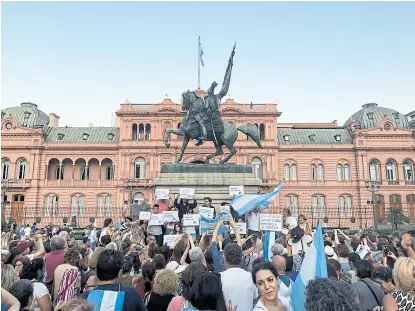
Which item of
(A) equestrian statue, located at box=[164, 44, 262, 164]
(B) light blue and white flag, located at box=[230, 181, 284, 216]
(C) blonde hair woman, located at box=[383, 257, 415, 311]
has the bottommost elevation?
(C) blonde hair woman, located at box=[383, 257, 415, 311]

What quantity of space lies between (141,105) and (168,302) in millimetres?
48404

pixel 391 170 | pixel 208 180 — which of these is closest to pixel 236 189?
pixel 208 180

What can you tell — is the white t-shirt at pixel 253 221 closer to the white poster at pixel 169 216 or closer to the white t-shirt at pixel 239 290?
the white poster at pixel 169 216

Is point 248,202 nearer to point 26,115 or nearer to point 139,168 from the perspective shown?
point 139,168

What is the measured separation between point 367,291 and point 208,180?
11292 millimetres

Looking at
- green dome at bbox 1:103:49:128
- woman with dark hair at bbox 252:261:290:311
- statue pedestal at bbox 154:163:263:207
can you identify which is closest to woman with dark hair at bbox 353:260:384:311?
woman with dark hair at bbox 252:261:290:311

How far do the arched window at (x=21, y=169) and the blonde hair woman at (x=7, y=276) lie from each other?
49130 millimetres

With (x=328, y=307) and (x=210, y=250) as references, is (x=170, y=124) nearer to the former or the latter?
(x=210, y=250)

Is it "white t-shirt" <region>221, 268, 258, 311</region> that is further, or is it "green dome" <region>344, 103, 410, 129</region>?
"green dome" <region>344, 103, 410, 129</region>

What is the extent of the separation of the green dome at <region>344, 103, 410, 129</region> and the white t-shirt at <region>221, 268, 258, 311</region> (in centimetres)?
5233

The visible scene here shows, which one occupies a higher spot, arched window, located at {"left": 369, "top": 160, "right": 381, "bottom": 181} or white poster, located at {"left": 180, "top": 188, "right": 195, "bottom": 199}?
arched window, located at {"left": 369, "top": 160, "right": 381, "bottom": 181}

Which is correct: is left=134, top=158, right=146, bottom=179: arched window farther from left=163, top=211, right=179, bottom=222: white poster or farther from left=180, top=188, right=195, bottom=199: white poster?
left=163, top=211, right=179, bottom=222: white poster

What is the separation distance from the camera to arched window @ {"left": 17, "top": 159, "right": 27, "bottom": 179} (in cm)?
4853

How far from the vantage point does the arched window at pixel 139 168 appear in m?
48.5
